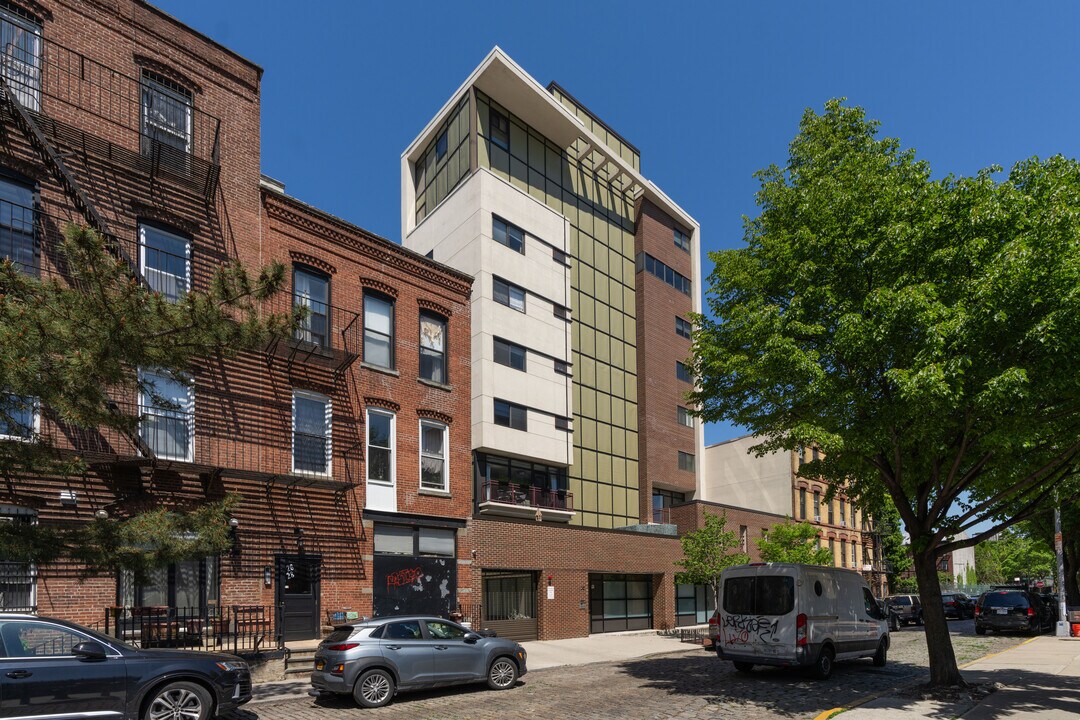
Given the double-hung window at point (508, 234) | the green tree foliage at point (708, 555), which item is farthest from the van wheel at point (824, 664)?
the double-hung window at point (508, 234)

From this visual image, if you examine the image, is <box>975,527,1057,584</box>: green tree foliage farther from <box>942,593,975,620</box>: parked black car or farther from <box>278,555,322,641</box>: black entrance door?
<box>278,555,322,641</box>: black entrance door

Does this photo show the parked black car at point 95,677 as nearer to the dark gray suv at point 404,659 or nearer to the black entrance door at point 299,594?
the dark gray suv at point 404,659

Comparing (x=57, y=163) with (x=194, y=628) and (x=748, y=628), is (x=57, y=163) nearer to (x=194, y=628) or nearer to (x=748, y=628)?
(x=194, y=628)

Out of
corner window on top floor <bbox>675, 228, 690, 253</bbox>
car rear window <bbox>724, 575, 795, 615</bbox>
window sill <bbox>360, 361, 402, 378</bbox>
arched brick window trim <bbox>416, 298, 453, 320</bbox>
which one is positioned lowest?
car rear window <bbox>724, 575, 795, 615</bbox>

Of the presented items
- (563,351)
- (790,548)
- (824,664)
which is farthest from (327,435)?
(790,548)

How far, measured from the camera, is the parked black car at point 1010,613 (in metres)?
28.3

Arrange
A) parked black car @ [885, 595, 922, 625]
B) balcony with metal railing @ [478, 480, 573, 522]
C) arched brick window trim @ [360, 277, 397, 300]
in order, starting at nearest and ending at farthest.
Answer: arched brick window trim @ [360, 277, 397, 300] < balcony with metal railing @ [478, 480, 573, 522] < parked black car @ [885, 595, 922, 625]

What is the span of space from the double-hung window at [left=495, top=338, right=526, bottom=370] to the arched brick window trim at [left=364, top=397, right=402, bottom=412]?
24.1ft

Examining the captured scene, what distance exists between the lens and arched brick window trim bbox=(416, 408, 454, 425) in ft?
76.9

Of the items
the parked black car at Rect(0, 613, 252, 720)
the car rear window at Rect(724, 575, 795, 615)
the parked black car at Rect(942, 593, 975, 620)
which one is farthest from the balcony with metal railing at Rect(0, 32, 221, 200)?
the parked black car at Rect(942, 593, 975, 620)

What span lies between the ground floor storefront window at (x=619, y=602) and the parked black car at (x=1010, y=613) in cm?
1228

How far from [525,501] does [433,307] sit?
30.4ft

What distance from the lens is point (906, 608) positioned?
36.8m

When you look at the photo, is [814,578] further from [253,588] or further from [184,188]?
[184,188]
